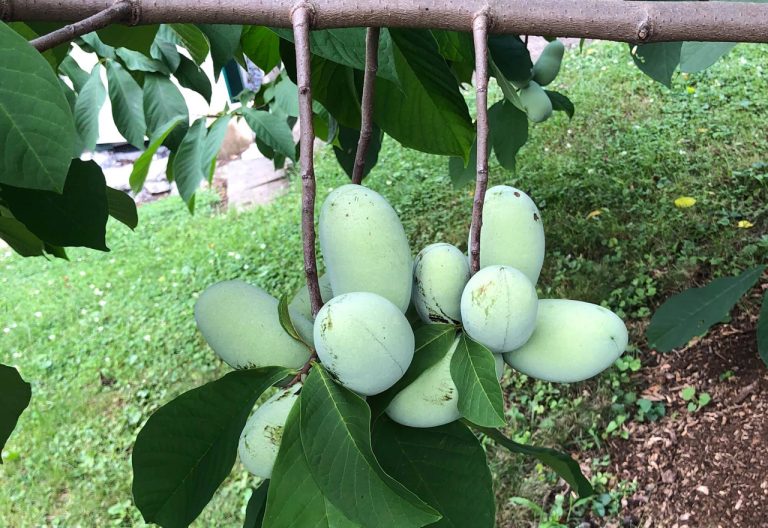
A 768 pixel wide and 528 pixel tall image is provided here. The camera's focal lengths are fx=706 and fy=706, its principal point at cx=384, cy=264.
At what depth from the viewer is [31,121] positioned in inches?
24.0

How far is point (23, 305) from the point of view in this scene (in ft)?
15.4

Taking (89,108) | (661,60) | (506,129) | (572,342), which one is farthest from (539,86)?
(572,342)

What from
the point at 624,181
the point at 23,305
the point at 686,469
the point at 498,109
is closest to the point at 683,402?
the point at 686,469

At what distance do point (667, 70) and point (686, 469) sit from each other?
50.0 inches

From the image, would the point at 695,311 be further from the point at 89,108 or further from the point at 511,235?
the point at 89,108

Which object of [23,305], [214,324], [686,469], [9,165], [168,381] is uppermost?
[9,165]

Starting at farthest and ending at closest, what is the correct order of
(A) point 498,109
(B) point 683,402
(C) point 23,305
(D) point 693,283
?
(C) point 23,305
(D) point 693,283
(B) point 683,402
(A) point 498,109

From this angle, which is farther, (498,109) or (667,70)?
(498,109)

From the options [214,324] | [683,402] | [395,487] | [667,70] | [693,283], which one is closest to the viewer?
[395,487]

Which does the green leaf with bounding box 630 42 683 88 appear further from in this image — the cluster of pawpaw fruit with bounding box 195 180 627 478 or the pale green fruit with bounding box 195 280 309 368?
the pale green fruit with bounding box 195 280 309 368

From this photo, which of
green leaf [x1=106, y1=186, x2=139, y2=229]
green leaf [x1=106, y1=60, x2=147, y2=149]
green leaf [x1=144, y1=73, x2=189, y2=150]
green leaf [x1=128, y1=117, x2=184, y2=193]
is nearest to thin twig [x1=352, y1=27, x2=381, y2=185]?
green leaf [x1=106, y1=186, x2=139, y2=229]

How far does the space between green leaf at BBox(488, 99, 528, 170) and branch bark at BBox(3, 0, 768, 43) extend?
1.34 metres

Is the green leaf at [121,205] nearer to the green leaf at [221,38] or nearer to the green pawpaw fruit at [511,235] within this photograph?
the green leaf at [221,38]

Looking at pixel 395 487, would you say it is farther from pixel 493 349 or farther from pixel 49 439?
pixel 49 439
